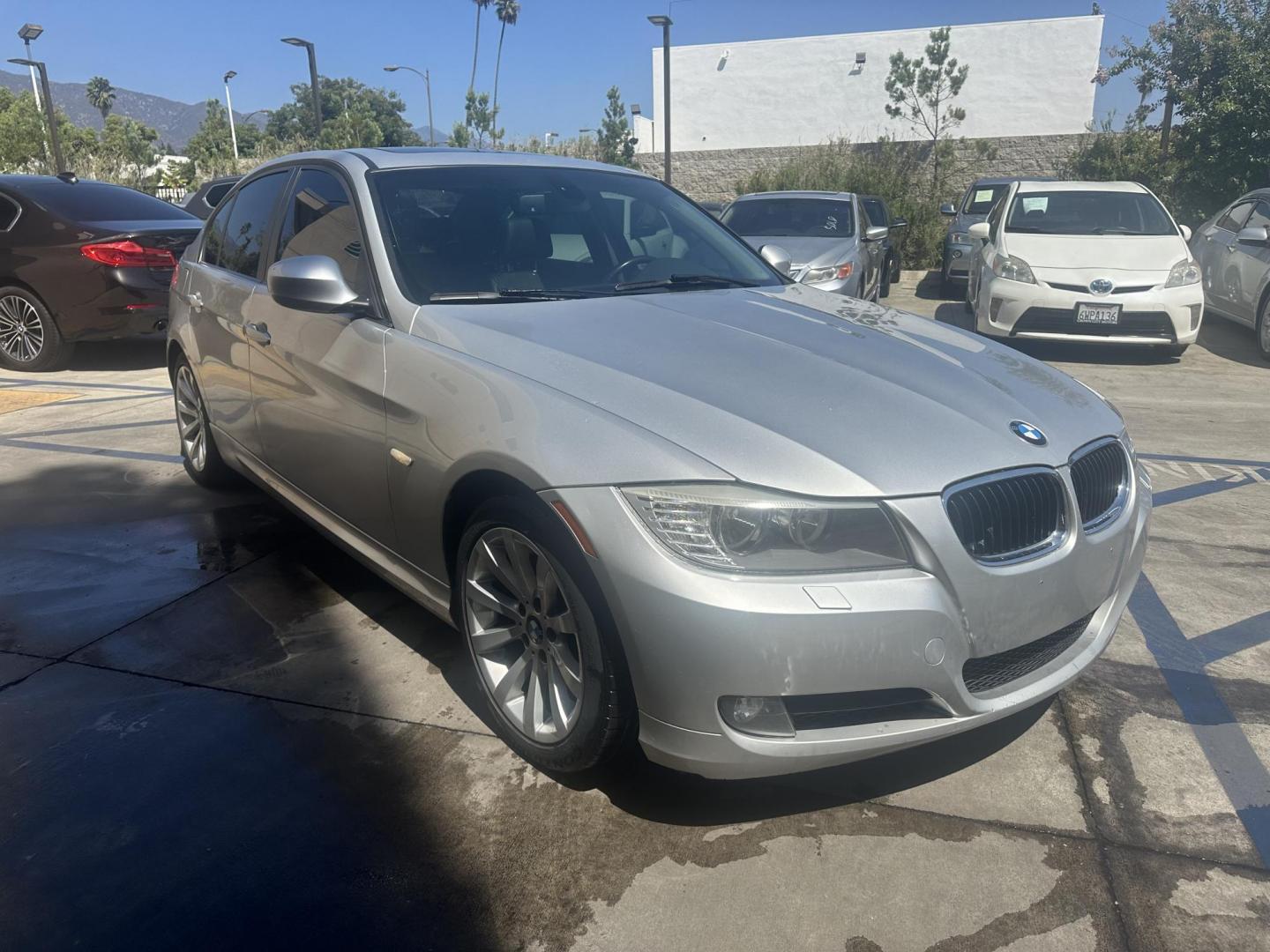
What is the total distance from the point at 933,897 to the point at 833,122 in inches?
1544

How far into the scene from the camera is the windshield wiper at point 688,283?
3496 millimetres

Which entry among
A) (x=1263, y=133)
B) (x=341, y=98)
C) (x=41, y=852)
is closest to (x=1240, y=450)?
(x=41, y=852)

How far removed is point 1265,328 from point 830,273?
414 centimetres

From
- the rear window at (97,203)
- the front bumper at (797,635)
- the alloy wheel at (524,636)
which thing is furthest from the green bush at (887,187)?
the front bumper at (797,635)

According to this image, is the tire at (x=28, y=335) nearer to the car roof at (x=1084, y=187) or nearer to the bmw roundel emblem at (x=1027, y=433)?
the bmw roundel emblem at (x=1027, y=433)

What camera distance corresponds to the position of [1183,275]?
867cm

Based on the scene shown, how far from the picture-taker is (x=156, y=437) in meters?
6.50

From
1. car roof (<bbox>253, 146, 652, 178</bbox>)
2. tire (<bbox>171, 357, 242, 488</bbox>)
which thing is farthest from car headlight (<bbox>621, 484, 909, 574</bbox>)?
tire (<bbox>171, 357, 242, 488</bbox>)

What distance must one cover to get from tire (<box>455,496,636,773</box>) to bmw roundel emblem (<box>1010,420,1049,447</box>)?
1148 millimetres

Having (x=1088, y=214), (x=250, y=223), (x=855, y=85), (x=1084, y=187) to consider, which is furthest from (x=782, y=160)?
(x=250, y=223)

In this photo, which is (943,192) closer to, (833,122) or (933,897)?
(833,122)

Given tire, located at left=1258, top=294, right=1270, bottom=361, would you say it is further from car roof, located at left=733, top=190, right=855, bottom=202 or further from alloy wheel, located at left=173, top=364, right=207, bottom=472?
alloy wheel, located at left=173, top=364, right=207, bottom=472

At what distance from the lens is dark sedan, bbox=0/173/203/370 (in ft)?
27.1

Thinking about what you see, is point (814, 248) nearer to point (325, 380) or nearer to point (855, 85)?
point (325, 380)
